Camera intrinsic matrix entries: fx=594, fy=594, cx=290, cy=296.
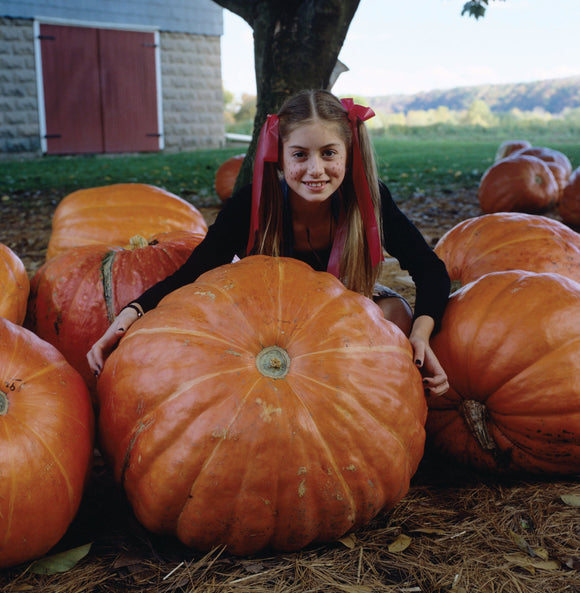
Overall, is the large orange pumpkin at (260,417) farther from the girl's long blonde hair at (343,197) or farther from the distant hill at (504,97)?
the distant hill at (504,97)

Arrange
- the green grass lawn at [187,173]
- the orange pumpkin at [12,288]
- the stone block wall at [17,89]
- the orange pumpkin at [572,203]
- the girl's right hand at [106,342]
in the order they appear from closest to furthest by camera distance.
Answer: the girl's right hand at [106,342] → the orange pumpkin at [12,288] → the orange pumpkin at [572,203] → the green grass lawn at [187,173] → the stone block wall at [17,89]

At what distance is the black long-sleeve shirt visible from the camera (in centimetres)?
215

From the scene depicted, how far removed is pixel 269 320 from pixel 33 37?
45.6 ft

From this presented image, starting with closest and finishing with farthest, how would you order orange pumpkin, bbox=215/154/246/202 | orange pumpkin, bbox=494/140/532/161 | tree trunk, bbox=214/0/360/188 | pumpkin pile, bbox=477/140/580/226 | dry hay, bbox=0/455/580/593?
dry hay, bbox=0/455/580/593, tree trunk, bbox=214/0/360/188, pumpkin pile, bbox=477/140/580/226, orange pumpkin, bbox=215/154/246/202, orange pumpkin, bbox=494/140/532/161

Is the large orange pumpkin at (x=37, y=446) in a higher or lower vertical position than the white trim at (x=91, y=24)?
lower

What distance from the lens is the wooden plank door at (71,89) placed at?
13336 mm

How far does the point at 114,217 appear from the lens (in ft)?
9.59

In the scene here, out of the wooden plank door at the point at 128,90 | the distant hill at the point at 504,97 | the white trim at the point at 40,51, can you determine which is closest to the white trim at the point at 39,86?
the white trim at the point at 40,51

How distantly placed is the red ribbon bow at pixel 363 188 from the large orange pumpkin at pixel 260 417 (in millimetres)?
523

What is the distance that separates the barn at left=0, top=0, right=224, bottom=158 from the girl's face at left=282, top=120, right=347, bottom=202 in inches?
496

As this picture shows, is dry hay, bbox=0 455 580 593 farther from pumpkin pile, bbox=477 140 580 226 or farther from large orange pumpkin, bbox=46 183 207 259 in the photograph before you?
pumpkin pile, bbox=477 140 580 226

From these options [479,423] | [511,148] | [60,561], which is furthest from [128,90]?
[60,561]

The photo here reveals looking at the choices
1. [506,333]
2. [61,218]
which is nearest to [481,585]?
[506,333]

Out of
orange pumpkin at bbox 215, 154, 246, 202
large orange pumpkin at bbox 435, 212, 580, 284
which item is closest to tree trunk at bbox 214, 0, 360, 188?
orange pumpkin at bbox 215, 154, 246, 202
